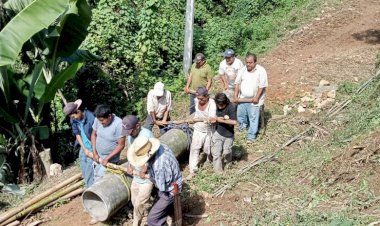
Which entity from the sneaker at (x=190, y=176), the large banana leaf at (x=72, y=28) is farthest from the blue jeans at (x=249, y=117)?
the large banana leaf at (x=72, y=28)

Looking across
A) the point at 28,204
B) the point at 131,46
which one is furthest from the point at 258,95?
the point at 131,46

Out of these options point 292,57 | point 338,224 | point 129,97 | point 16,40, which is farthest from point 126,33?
point 338,224

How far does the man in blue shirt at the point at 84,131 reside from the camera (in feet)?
23.0

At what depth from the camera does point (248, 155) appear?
27.6ft

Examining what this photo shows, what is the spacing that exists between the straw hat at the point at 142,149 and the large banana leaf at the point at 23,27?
2.64m

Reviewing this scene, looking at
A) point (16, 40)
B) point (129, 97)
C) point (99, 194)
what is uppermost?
point (16, 40)

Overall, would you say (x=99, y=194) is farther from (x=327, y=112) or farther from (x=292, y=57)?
(x=292, y=57)

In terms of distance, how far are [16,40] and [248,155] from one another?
13.4 feet

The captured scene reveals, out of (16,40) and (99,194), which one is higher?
(16,40)

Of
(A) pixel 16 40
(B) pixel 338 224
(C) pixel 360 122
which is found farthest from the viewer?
(C) pixel 360 122

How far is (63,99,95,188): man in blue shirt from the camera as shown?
7.00 meters

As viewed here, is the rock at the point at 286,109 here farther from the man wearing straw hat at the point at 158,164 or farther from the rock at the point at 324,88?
the man wearing straw hat at the point at 158,164

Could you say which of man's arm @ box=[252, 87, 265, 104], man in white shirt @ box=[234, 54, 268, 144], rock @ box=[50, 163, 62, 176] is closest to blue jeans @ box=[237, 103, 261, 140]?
man in white shirt @ box=[234, 54, 268, 144]

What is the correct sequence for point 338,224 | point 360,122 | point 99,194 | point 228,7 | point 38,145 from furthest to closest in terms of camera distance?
point 228,7 → point 38,145 → point 360,122 → point 99,194 → point 338,224
